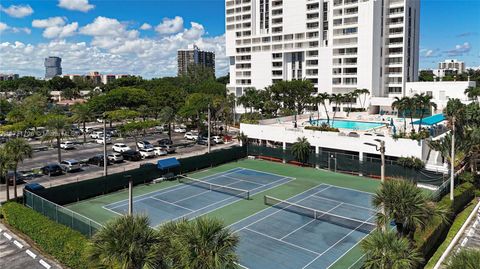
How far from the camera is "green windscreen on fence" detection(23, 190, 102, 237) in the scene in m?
25.9

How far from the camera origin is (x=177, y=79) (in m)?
175

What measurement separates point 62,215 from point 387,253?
22.7 meters

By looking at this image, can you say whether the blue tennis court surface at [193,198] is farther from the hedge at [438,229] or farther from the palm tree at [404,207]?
the hedge at [438,229]

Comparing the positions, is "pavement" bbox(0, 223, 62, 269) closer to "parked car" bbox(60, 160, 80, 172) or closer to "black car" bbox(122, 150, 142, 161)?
"parked car" bbox(60, 160, 80, 172)

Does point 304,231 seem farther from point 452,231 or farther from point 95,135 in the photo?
point 95,135

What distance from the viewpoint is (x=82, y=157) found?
196ft

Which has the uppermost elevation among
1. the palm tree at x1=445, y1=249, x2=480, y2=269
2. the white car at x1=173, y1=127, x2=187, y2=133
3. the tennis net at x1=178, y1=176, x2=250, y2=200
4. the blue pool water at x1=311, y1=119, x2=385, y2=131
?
the blue pool water at x1=311, y1=119, x2=385, y2=131

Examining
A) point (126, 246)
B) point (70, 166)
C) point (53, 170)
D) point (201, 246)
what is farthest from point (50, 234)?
point (70, 166)

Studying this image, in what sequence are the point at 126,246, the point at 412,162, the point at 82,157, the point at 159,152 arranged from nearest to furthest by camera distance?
the point at 126,246 < the point at 412,162 < the point at 82,157 < the point at 159,152

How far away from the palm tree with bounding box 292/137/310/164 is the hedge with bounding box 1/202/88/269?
3191 cm

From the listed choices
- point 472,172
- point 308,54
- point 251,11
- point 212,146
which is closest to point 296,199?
point 472,172

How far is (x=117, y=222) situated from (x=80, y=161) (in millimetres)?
42535

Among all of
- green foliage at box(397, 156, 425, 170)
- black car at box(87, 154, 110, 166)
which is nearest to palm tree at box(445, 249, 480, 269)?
green foliage at box(397, 156, 425, 170)

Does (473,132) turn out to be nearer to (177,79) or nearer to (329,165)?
(329,165)
